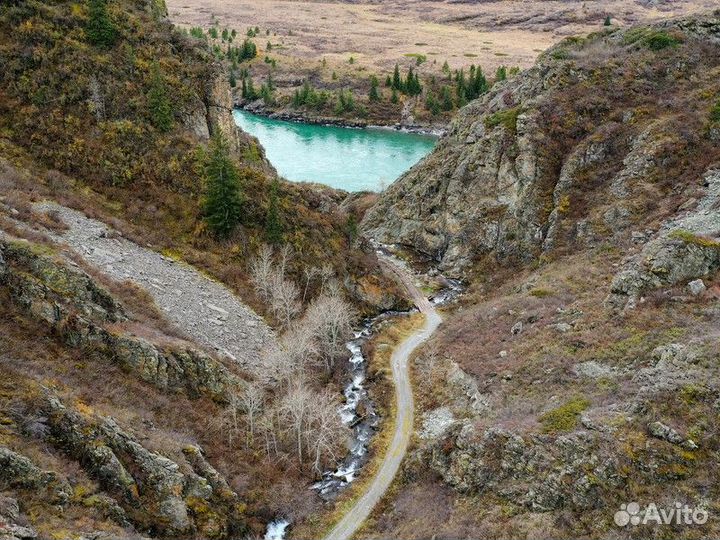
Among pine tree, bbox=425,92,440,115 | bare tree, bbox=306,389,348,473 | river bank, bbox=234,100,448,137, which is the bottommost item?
bare tree, bbox=306,389,348,473

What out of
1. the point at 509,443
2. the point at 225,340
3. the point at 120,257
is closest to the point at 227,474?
the point at 225,340

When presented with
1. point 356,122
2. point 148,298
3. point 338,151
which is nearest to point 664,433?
point 148,298

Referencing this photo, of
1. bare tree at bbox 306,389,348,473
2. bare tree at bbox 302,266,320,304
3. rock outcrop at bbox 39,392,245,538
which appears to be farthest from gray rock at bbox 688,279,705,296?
rock outcrop at bbox 39,392,245,538

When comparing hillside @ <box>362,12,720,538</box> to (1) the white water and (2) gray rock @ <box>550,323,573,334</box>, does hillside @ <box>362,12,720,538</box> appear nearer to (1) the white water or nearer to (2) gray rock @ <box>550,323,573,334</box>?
(2) gray rock @ <box>550,323,573,334</box>

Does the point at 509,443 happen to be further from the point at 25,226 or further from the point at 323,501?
the point at 25,226

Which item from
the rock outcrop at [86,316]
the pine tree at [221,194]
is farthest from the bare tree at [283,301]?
the rock outcrop at [86,316]

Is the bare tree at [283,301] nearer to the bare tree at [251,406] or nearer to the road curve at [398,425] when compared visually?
the bare tree at [251,406]
